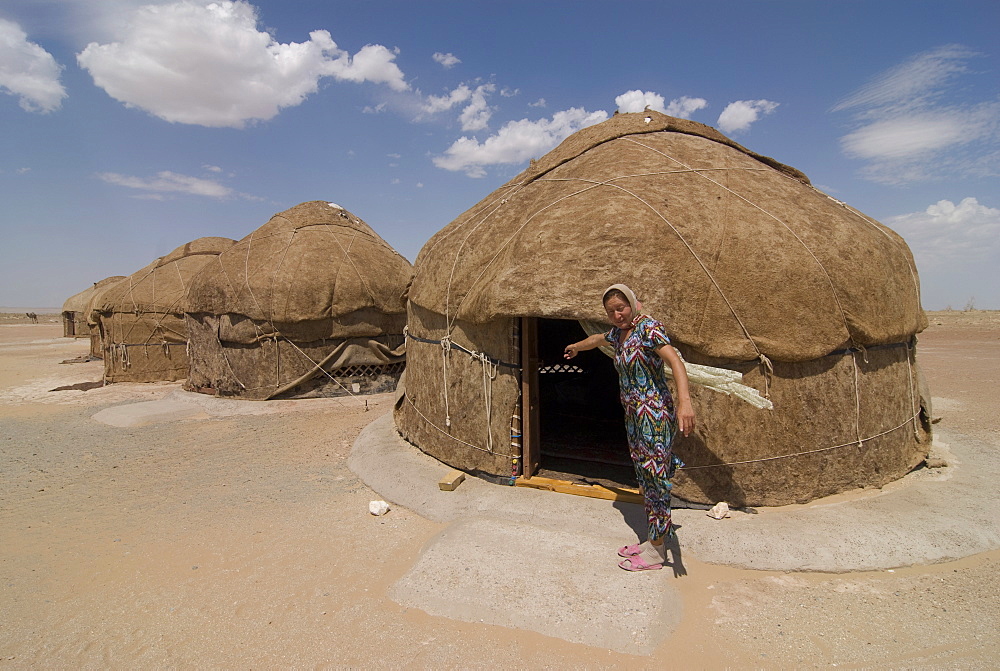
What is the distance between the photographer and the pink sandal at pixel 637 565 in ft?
9.95

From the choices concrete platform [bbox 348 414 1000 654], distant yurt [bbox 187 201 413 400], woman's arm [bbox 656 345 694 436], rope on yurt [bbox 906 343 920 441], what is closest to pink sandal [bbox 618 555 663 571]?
concrete platform [bbox 348 414 1000 654]

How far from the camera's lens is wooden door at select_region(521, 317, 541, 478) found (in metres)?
4.22

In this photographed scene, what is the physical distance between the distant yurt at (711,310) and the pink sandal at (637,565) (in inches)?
31.5

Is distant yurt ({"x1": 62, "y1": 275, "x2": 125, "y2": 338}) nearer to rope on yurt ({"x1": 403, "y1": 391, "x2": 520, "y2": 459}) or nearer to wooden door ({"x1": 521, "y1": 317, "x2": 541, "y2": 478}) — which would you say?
rope on yurt ({"x1": 403, "y1": 391, "x2": 520, "y2": 459})

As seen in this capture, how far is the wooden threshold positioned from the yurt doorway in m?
0.11

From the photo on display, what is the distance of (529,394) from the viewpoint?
427 cm

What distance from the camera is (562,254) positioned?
3.90 meters

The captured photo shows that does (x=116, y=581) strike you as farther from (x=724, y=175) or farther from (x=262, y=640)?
(x=724, y=175)

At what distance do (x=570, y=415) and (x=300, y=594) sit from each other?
4731 millimetres

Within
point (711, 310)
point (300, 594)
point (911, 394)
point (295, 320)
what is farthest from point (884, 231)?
point (295, 320)

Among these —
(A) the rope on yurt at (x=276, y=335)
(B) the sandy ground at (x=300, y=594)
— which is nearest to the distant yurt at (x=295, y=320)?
(A) the rope on yurt at (x=276, y=335)

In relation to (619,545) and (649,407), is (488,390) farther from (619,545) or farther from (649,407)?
(649,407)

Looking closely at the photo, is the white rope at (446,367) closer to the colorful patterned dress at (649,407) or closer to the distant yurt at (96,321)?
the colorful patterned dress at (649,407)

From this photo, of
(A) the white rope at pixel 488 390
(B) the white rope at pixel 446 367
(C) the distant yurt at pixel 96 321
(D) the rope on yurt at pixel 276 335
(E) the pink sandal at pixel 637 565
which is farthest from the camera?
(C) the distant yurt at pixel 96 321
